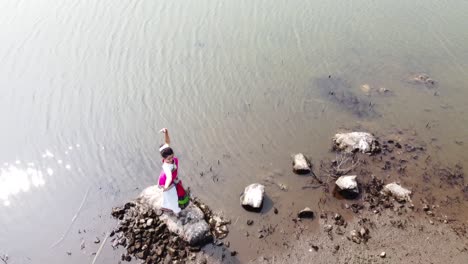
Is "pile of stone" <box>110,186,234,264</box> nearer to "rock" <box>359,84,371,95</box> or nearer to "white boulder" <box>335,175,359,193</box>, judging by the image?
"white boulder" <box>335,175,359,193</box>

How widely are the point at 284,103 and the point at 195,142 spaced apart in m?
3.59

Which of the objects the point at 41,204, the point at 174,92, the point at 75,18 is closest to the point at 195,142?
the point at 174,92

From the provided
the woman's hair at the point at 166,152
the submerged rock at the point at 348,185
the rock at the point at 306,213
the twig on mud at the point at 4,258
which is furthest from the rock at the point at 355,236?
the twig on mud at the point at 4,258

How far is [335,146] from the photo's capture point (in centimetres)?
1178

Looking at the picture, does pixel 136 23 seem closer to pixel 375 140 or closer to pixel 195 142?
pixel 195 142

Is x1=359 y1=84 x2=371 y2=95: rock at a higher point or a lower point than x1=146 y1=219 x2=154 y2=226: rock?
lower

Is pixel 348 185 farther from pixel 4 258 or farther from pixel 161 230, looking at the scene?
pixel 4 258

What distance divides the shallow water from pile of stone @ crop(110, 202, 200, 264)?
1.56 feet

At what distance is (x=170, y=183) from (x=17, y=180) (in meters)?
5.19

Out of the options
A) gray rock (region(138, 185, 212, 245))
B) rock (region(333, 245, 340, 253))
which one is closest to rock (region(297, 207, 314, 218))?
rock (region(333, 245, 340, 253))

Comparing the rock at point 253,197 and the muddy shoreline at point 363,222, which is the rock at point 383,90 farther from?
the rock at point 253,197

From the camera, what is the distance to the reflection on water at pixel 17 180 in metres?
10.6

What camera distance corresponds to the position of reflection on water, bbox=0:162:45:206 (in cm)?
1064

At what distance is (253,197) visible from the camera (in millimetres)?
10055
